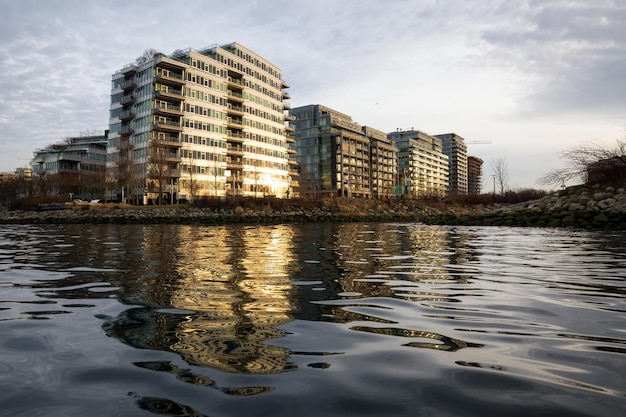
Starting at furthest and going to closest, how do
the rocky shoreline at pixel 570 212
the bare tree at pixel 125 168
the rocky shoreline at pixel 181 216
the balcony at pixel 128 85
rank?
1. the balcony at pixel 128 85
2. the bare tree at pixel 125 168
3. the rocky shoreline at pixel 181 216
4. the rocky shoreline at pixel 570 212

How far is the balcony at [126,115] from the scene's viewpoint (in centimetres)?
8094

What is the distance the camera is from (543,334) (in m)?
4.21

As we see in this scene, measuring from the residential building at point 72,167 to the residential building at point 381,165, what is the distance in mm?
88927

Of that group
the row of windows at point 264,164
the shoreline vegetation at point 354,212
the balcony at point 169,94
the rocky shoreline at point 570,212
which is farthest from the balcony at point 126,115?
the rocky shoreline at point 570,212

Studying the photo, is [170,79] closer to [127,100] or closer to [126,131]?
[127,100]

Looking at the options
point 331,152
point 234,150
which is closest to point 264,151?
point 234,150

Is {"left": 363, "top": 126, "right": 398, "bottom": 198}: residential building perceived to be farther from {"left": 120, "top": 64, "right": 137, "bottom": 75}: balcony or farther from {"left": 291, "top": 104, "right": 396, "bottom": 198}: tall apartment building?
{"left": 120, "top": 64, "right": 137, "bottom": 75}: balcony

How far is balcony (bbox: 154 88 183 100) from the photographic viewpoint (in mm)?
76188

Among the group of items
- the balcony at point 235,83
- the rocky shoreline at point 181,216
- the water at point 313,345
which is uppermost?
the balcony at point 235,83

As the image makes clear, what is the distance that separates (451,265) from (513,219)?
25640 millimetres

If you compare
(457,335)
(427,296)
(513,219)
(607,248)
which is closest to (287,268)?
(427,296)

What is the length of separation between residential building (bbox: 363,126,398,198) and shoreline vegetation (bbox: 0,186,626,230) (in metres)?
70.4

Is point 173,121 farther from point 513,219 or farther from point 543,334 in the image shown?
point 543,334

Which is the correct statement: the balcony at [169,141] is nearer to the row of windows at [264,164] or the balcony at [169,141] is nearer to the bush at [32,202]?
the bush at [32,202]
